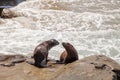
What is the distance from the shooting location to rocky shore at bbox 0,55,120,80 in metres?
5.20

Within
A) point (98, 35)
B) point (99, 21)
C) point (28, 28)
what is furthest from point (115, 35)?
point (28, 28)

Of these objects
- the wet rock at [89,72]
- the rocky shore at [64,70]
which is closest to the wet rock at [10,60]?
the rocky shore at [64,70]

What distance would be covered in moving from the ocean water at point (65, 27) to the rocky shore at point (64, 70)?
2870mm

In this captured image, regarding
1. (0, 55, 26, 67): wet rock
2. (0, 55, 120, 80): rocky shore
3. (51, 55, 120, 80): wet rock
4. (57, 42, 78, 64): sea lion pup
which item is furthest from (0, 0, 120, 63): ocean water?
(51, 55, 120, 80): wet rock

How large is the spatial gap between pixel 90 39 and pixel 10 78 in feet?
18.2

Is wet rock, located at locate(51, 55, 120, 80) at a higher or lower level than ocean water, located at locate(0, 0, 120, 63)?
higher

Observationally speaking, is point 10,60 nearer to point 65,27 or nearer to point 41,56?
point 41,56

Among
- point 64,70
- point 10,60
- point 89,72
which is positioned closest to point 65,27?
point 10,60

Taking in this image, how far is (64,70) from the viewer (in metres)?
5.50

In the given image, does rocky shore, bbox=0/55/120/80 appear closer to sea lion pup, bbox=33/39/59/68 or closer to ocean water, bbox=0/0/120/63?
sea lion pup, bbox=33/39/59/68

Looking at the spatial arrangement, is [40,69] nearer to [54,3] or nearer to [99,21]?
[99,21]

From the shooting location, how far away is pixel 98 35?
11.3 metres

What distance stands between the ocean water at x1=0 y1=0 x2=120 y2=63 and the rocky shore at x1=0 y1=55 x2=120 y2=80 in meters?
2.87

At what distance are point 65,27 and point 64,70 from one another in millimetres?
6945
